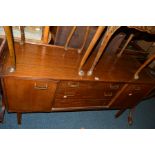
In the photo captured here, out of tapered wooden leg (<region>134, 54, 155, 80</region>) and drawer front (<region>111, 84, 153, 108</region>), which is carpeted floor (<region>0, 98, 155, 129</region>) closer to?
drawer front (<region>111, 84, 153, 108</region>)

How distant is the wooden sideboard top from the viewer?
1.17m

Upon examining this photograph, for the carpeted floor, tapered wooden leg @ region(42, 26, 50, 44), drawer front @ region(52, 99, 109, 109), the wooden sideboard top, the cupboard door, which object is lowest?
the carpeted floor

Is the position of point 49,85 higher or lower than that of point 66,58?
lower

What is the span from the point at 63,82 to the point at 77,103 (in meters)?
0.39

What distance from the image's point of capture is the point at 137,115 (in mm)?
2285

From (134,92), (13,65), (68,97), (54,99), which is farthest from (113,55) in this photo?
(13,65)

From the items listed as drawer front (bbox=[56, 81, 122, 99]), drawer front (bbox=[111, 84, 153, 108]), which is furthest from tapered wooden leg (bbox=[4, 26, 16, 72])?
drawer front (bbox=[111, 84, 153, 108])

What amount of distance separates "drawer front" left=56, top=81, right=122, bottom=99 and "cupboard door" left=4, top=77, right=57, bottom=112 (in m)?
0.10

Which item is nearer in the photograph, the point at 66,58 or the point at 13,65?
the point at 13,65

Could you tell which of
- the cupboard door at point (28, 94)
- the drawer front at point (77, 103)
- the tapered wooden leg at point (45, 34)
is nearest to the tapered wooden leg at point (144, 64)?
the drawer front at point (77, 103)

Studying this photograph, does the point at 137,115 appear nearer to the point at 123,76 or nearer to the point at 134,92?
the point at 134,92

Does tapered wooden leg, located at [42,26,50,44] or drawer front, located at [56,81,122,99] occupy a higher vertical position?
tapered wooden leg, located at [42,26,50,44]

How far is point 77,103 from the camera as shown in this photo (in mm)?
1553
